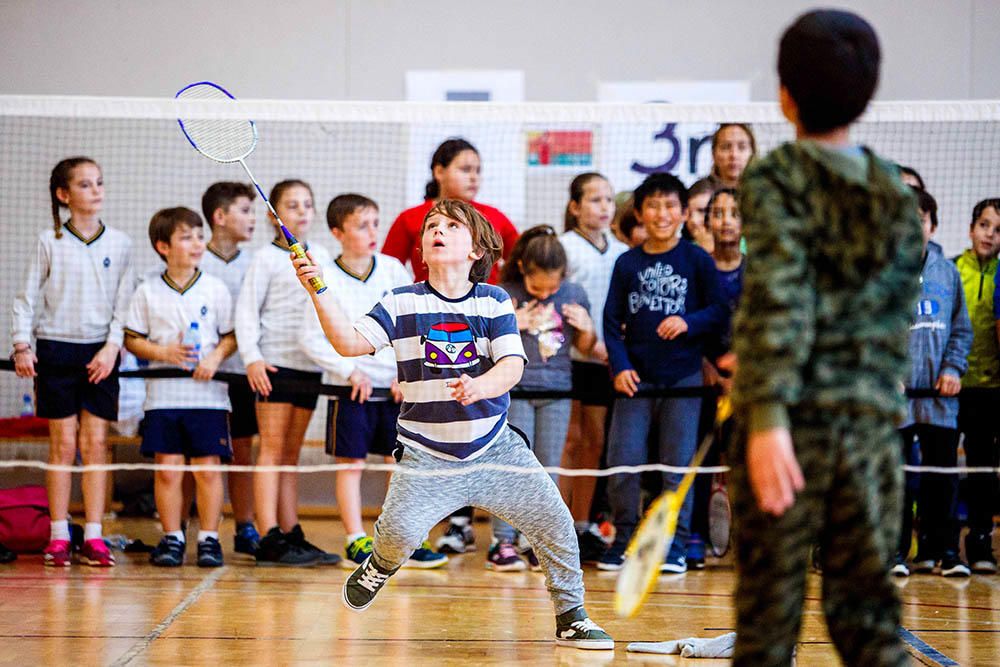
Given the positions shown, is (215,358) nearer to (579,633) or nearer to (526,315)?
(526,315)

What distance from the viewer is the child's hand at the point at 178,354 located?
19.5 ft

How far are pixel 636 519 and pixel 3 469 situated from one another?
467 centimetres

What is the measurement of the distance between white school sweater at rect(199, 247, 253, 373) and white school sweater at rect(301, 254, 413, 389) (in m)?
0.61

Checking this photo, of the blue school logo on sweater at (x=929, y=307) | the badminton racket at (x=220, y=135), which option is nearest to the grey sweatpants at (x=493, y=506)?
the badminton racket at (x=220, y=135)

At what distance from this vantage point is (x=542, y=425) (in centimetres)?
606

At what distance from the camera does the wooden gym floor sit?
405cm

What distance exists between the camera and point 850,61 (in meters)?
2.45

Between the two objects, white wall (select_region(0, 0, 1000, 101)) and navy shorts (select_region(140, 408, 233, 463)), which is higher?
white wall (select_region(0, 0, 1000, 101))

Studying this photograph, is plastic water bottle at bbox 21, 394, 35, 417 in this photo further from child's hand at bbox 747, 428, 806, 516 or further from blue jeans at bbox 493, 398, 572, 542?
child's hand at bbox 747, 428, 806, 516

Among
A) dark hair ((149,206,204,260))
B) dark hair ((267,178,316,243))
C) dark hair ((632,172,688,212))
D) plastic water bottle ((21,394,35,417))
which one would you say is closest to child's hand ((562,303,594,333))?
dark hair ((632,172,688,212))

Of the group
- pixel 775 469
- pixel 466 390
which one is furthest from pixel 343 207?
pixel 775 469

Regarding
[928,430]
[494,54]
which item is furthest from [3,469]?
[928,430]

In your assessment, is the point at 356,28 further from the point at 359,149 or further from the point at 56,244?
the point at 56,244

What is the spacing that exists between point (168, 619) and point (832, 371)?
10.3ft
